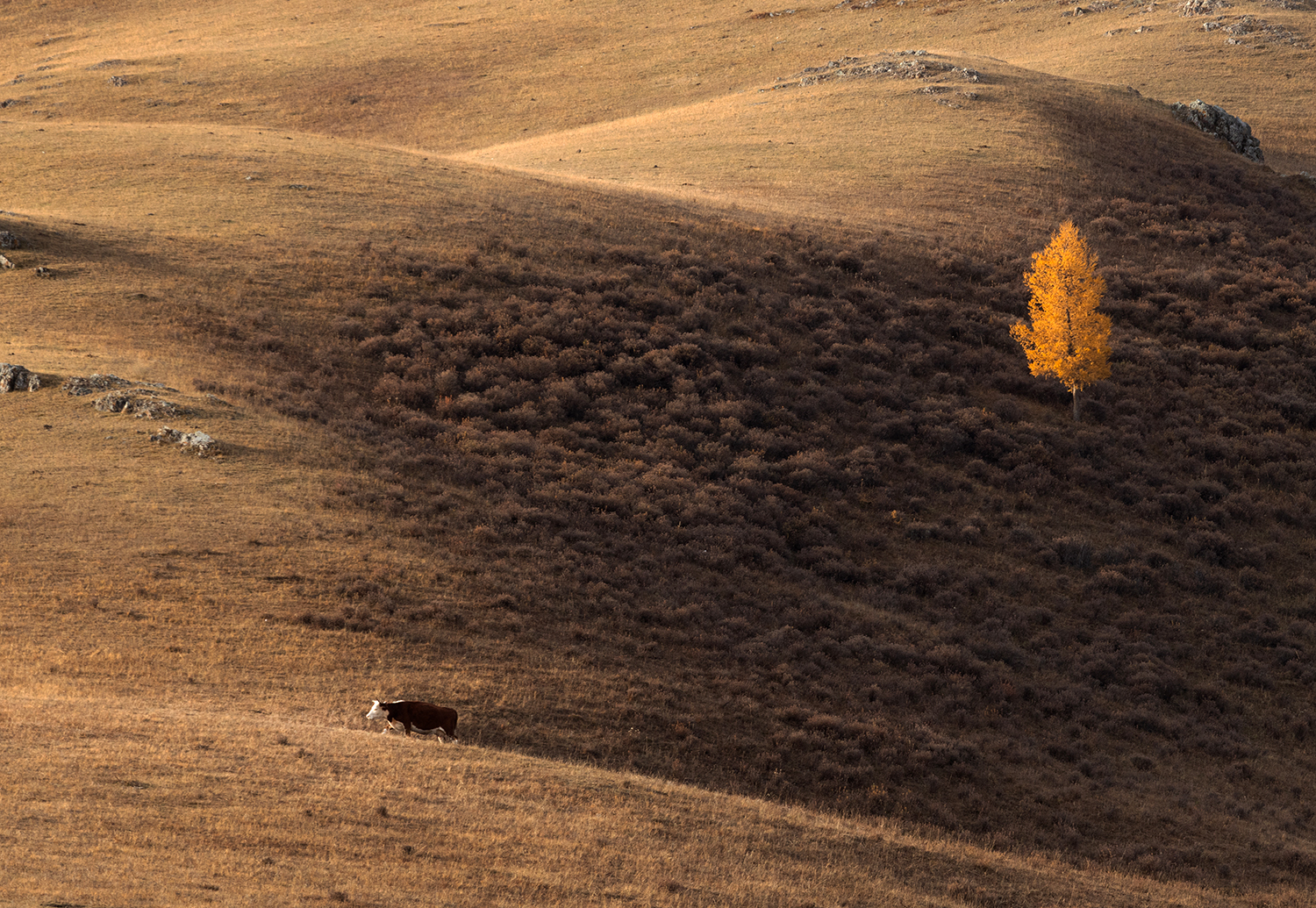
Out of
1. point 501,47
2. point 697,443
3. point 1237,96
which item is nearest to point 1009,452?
point 697,443

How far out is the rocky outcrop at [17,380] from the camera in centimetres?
2925

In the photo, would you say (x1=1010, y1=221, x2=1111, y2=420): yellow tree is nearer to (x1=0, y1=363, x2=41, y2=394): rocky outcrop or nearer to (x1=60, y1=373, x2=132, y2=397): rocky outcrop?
(x1=60, y1=373, x2=132, y2=397): rocky outcrop

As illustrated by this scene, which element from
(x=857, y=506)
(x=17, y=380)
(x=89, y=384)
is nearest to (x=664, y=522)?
(x=857, y=506)

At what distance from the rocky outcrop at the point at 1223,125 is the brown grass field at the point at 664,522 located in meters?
1.53

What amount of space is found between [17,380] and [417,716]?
725 inches

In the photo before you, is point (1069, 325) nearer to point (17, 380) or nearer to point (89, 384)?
point (89, 384)

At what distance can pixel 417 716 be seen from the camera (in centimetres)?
1888

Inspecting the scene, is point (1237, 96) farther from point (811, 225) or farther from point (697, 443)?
point (697, 443)

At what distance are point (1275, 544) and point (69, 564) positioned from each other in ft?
120

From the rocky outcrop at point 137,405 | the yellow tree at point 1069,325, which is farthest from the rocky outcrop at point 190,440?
the yellow tree at point 1069,325

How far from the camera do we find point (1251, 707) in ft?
94.2

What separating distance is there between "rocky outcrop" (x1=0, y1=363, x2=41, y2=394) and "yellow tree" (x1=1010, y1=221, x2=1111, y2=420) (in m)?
33.8

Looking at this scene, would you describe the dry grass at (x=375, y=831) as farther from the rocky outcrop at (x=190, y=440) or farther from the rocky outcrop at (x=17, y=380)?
the rocky outcrop at (x=17, y=380)

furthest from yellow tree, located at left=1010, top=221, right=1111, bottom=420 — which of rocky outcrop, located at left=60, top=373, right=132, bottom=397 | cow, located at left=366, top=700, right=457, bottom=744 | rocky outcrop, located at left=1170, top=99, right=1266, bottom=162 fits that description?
rocky outcrop, located at left=60, top=373, right=132, bottom=397
